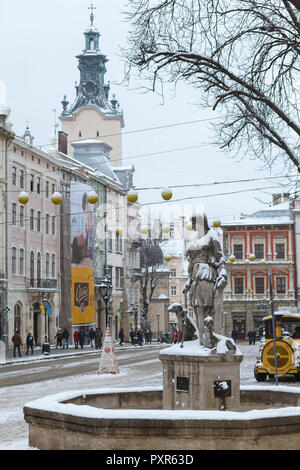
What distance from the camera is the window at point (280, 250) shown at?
8319cm

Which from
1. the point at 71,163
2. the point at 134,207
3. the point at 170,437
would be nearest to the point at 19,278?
the point at 71,163

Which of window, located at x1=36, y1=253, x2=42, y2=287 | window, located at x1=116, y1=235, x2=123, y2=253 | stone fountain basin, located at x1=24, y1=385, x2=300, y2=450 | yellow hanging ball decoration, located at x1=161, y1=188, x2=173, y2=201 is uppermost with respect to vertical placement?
window, located at x1=116, y1=235, x2=123, y2=253

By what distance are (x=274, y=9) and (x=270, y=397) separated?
23.4 feet

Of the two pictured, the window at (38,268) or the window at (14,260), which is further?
the window at (38,268)

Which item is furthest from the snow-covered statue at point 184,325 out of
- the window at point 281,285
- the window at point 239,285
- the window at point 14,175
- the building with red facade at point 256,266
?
the window at point 281,285

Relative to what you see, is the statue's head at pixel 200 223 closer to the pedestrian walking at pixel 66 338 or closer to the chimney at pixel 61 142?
the pedestrian walking at pixel 66 338

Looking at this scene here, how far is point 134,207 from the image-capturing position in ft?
271

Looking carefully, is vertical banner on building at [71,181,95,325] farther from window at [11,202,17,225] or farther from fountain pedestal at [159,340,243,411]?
fountain pedestal at [159,340,243,411]

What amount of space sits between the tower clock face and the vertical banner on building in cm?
3057

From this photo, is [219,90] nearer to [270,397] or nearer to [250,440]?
[270,397]

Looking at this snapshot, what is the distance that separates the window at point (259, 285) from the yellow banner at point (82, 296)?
2186 cm

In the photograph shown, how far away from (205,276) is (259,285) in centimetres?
7108

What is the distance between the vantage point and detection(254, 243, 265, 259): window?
83.3m

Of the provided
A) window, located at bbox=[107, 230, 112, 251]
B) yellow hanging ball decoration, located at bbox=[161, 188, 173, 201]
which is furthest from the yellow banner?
yellow hanging ball decoration, located at bbox=[161, 188, 173, 201]
